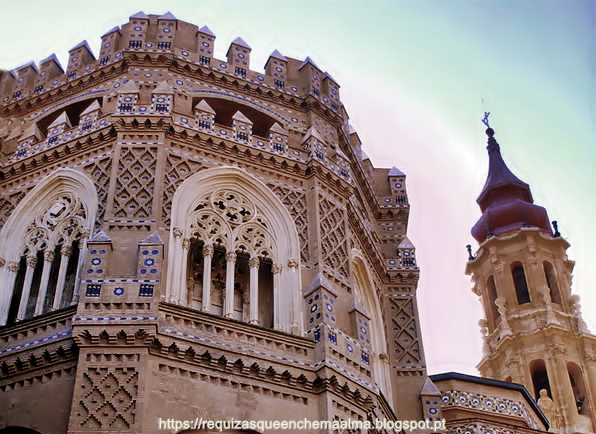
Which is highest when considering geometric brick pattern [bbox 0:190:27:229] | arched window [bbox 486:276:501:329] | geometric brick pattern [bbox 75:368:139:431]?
arched window [bbox 486:276:501:329]

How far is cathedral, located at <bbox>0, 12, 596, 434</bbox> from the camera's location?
54.6ft

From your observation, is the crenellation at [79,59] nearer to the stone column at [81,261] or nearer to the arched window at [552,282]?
the stone column at [81,261]

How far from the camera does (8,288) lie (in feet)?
63.6

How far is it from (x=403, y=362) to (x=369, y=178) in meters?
6.44

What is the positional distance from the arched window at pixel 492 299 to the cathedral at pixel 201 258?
18.9 meters

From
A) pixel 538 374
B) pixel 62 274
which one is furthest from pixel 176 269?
pixel 538 374

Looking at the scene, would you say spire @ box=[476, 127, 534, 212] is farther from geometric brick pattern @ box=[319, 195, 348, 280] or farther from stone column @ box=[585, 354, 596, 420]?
geometric brick pattern @ box=[319, 195, 348, 280]

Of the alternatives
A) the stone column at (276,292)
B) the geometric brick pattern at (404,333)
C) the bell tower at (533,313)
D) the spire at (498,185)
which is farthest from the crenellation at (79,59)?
the spire at (498,185)

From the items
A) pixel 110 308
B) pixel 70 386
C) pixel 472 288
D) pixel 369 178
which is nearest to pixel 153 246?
pixel 110 308

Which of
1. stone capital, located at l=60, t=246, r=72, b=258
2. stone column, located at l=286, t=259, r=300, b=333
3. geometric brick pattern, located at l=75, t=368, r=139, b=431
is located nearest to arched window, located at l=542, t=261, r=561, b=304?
stone column, located at l=286, t=259, r=300, b=333

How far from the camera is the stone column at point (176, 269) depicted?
18.2 meters

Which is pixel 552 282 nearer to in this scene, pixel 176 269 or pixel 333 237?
pixel 333 237

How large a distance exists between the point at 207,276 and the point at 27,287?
3.83 m

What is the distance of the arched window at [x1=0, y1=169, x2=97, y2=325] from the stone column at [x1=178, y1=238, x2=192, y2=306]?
2070 millimetres
